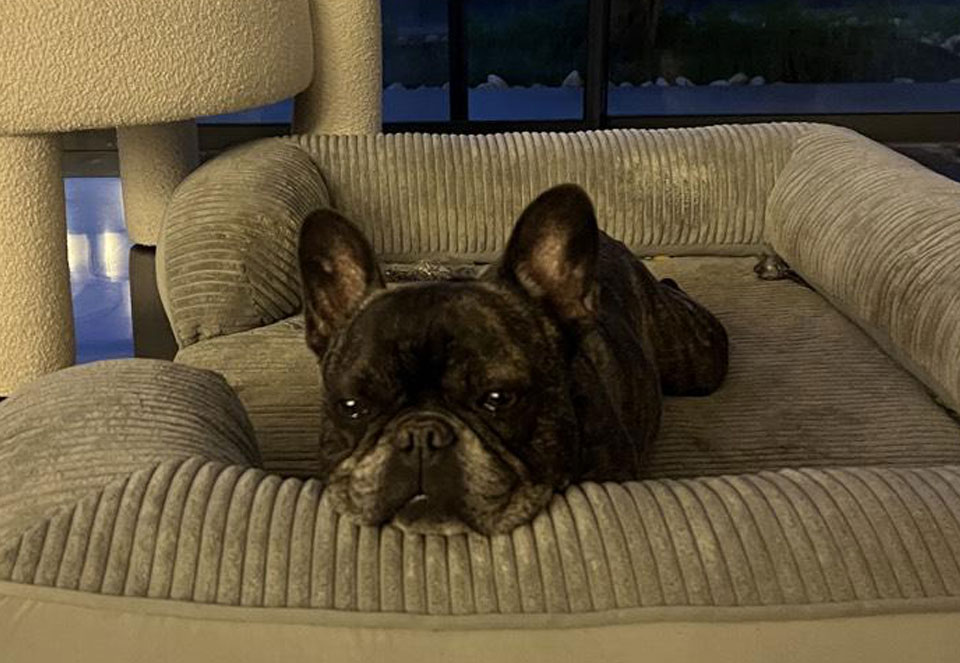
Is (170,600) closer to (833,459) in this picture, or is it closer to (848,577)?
(848,577)

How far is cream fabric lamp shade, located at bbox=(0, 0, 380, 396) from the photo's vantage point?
209cm

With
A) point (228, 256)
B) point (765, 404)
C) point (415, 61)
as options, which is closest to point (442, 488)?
point (765, 404)

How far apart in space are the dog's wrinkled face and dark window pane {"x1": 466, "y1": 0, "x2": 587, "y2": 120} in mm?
3722

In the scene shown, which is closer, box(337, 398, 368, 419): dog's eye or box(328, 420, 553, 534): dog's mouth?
box(328, 420, 553, 534): dog's mouth

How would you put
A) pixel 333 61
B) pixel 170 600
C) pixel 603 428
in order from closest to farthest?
pixel 170 600, pixel 603 428, pixel 333 61

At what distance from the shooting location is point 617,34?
204 inches

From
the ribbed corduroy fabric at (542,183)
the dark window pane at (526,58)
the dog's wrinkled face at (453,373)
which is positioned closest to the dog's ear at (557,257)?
the dog's wrinkled face at (453,373)

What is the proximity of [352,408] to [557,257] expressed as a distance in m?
0.28

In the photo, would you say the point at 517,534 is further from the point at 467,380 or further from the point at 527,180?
the point at 527,180

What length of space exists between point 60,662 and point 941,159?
169 inches

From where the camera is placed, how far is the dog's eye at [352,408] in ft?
4.16

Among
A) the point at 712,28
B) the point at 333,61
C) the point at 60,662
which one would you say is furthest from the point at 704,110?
the point at 60,662

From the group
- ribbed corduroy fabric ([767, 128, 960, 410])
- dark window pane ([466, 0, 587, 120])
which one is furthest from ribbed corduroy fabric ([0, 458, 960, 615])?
dark window pane ([466, 0, 587, 120])

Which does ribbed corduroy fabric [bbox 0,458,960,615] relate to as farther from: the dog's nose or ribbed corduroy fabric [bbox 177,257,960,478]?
ribbed corduroy fabric [bbox 177,257,960,478]
